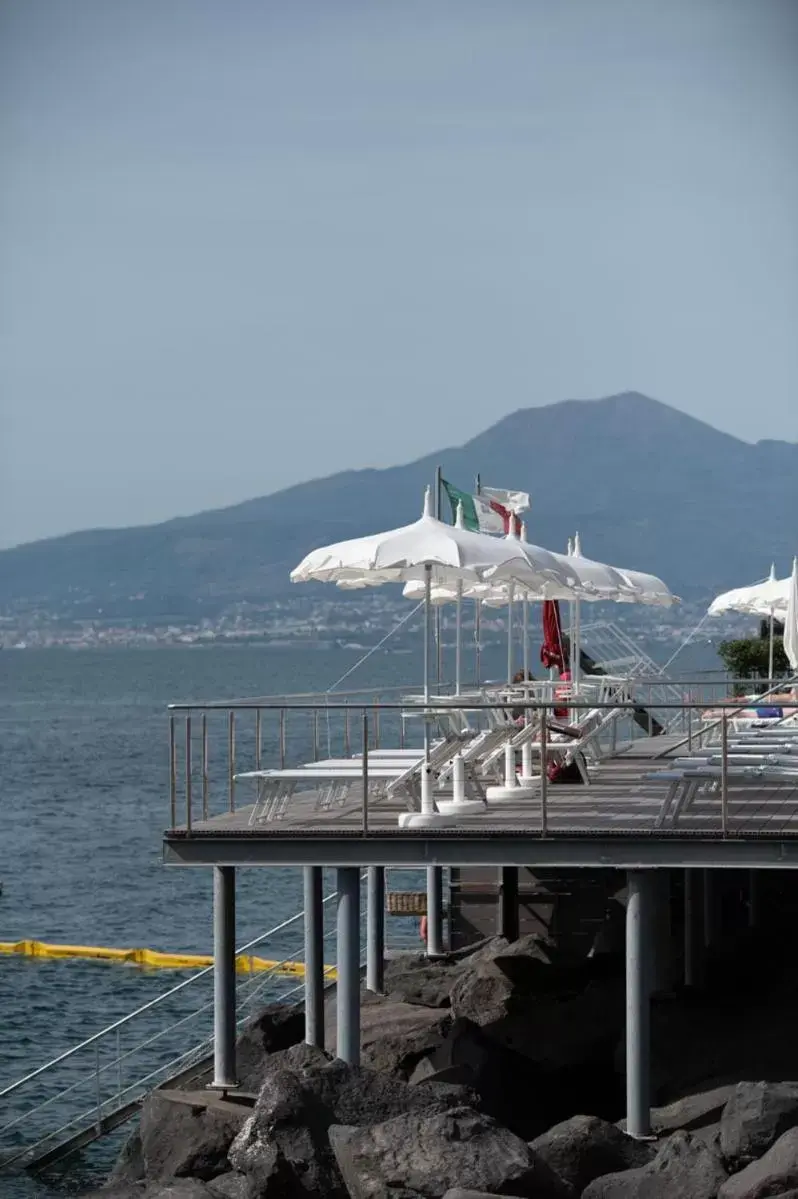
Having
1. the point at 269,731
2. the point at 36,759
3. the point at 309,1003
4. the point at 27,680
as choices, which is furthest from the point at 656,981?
the point at 27,680

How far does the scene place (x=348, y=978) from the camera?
14.2m

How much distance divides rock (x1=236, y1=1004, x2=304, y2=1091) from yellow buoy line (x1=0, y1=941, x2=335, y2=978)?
35.5 feet

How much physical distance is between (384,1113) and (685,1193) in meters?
2.31

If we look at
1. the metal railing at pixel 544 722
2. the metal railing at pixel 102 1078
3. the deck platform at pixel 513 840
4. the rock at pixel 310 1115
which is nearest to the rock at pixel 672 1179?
the rock at pixel 310 1115

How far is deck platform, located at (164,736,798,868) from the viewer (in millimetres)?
→ 13726

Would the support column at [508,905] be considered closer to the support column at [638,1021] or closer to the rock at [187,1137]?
the rock at [187,1137]

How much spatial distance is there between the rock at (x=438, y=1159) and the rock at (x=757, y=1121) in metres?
1.11

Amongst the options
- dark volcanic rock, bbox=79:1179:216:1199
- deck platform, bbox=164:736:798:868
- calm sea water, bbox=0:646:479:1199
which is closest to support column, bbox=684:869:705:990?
deck platform, bbox=164:736:798:868

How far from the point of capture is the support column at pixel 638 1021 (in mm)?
13469

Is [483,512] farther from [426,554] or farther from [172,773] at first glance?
[172,773]

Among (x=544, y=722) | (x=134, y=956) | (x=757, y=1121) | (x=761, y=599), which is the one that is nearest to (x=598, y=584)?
(x=544, y=722)

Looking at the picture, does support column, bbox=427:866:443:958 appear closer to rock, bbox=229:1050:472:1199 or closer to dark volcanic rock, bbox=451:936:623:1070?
dark volcanic rock, bbox=451:936:623:1070

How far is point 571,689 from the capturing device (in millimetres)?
21328

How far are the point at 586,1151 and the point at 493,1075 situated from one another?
2.29m
